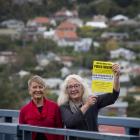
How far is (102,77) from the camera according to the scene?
5969mm

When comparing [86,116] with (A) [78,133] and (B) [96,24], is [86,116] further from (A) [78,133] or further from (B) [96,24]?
(B) [96,24]

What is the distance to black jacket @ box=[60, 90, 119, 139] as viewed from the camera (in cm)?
579

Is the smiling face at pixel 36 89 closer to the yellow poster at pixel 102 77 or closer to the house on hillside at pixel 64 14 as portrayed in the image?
the yellow poster at pixel 102 77

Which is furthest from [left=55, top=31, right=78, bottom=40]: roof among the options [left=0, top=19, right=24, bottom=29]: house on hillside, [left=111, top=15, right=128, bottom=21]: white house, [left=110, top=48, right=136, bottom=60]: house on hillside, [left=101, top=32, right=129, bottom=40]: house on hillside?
[left=110, top=48, right=136, bottom=60]: house on hillside

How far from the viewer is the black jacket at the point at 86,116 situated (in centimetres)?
579

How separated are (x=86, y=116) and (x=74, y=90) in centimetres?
21

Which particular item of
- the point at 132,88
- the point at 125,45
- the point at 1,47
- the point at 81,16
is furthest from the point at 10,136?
the point at 81,16

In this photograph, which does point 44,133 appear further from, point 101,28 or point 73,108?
point 101,28

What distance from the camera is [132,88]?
76.6 meters

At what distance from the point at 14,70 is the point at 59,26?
44.3m

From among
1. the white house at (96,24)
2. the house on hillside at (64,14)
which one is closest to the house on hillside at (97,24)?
the white house at (96,24)

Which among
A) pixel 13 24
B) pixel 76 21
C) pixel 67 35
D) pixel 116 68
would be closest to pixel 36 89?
pixel 116 68

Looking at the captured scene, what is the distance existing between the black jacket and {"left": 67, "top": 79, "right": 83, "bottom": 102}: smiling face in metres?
0.08

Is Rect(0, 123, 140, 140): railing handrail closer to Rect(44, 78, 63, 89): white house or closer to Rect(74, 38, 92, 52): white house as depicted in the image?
Rect(44, 78, 63, 89): white house
